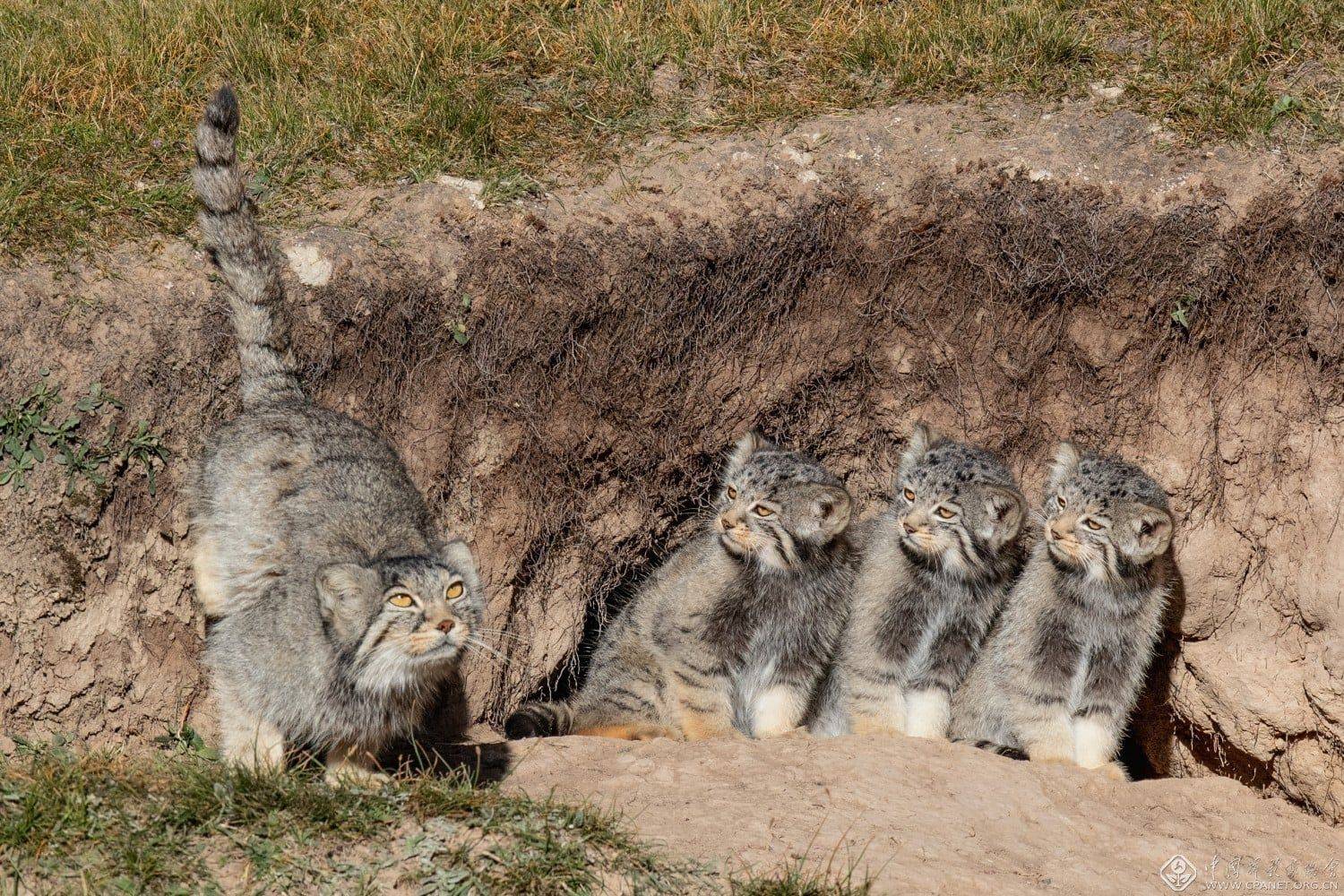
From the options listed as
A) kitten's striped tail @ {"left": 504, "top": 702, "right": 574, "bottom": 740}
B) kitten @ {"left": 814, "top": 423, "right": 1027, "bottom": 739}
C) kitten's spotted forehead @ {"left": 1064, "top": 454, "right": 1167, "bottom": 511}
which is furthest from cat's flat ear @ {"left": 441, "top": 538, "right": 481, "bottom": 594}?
kitten's spotted forehead @ {"left": 1064, "top": 454, "right": 1167, "bottom": 511}

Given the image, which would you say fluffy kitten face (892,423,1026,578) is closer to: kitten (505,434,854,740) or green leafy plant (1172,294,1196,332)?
kitten (505,434,854,740)

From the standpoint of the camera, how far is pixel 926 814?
612cm

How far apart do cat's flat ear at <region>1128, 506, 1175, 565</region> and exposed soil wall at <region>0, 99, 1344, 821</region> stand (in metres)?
1.45

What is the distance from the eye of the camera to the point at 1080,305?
8.06 metres

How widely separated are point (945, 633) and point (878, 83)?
3.69 meters

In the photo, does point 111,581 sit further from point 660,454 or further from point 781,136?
point 781,136

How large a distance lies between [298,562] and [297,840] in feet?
5.25

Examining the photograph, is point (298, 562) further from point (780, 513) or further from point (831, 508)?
point (831, 508)

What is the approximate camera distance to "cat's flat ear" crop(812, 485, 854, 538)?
23.5 ft

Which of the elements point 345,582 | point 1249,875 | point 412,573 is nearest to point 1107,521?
point 1249,875

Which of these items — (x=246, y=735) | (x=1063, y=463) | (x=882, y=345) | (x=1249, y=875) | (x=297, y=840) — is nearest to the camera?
(x=297, y=840)

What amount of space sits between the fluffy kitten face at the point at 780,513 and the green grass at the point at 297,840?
228 cm

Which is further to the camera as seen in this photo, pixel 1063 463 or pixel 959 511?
pixel 1063 463

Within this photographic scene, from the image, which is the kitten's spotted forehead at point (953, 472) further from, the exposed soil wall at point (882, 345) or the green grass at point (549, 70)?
the green grass at point (549, 70)
